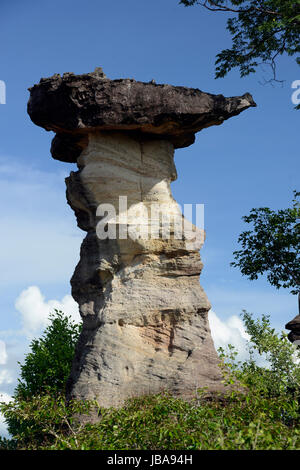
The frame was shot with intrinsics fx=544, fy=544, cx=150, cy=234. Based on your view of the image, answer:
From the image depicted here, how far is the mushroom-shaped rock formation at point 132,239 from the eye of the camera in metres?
13.7

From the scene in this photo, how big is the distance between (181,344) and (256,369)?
12.9ft

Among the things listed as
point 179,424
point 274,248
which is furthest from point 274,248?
point 179,424

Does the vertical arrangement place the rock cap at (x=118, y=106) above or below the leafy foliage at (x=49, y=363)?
above

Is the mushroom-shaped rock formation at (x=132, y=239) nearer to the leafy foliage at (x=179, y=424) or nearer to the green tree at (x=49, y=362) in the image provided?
the leafy foliage at (x=179, y=424)

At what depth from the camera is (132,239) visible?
1452 cm

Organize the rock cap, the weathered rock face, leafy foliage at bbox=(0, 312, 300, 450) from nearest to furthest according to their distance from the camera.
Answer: leafy foliage at bbox=(0, 312, 300, 450), the rock cap, the weathered rock face

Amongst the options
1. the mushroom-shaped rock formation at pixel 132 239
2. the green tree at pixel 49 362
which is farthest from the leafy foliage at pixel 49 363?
the mushroom-shaped rock formation at pixel 132 239

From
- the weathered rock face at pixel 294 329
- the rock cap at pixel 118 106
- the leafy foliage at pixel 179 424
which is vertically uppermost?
the rock cap at pixel 118 106

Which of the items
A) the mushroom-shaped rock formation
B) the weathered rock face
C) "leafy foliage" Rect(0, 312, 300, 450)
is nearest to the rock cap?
the mushroom-shaped rock formation

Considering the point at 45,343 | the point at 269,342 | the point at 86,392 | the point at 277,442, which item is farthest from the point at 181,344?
the point at 45,343

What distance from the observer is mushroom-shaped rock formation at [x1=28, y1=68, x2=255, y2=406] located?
1371 centimetres

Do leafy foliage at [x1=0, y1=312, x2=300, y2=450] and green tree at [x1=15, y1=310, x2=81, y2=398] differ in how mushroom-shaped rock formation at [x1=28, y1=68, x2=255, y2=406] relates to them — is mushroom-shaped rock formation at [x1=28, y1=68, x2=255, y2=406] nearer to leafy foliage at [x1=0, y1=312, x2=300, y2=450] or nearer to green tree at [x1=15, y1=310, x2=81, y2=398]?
leafy foliage at [x1=0, y1=312, x2=300, y2=450]

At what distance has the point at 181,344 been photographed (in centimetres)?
1416

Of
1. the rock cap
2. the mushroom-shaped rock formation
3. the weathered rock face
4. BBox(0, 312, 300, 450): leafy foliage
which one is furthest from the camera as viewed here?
the weathered rock face
